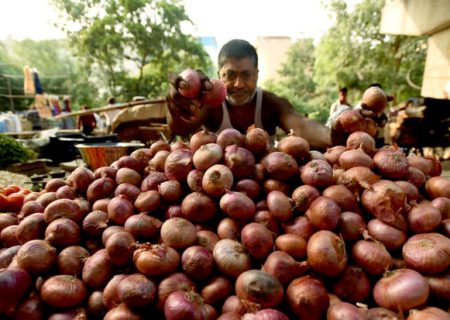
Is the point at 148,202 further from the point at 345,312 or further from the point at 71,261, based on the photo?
the point at 345,312

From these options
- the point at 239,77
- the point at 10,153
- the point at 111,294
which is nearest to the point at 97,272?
the point at 111,294

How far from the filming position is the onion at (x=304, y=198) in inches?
50.5

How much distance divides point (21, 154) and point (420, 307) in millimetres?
7404

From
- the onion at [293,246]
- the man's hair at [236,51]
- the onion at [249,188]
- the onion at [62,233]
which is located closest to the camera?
the onion at [293,246]

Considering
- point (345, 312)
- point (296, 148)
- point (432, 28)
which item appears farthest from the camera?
point (432, 28)

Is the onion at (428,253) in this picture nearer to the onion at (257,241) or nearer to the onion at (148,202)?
the onion at (257,241)

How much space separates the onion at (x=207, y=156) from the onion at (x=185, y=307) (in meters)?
0.54

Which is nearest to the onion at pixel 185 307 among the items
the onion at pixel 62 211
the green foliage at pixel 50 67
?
the onion at pixel 62 211

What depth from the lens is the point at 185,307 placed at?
0.98m

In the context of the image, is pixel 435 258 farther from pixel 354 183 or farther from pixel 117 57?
pixel 117 57

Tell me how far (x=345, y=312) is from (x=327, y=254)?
0.59ft

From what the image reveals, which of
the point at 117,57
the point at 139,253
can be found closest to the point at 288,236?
the point at 139,253

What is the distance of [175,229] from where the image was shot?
1.21 metres

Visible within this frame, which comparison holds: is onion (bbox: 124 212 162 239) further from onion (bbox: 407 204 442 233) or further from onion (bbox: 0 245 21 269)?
onion (bbox: 407 204 442 233)
